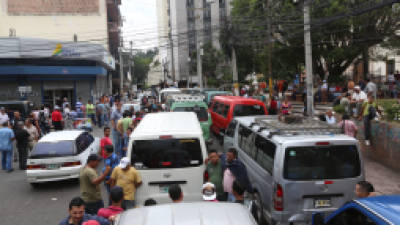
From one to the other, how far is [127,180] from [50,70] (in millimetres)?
26733

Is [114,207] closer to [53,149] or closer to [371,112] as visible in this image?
[53,149]

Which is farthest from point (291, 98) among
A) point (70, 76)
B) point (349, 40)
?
point (70, 76)

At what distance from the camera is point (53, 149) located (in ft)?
33.8

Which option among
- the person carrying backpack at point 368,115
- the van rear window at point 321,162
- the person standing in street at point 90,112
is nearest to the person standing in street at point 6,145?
the van rear window at point 321,162

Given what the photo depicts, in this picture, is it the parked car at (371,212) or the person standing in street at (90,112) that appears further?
the person standing in street at (90,112)

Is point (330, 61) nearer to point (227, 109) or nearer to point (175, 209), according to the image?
point (227, 109)

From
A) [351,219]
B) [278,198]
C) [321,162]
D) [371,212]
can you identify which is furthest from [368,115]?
[371,212]

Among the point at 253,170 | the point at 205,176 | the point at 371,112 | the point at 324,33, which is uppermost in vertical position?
the point at 324,33

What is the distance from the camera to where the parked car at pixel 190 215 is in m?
3.30

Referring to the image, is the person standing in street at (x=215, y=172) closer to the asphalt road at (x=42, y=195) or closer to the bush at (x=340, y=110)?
the asphalt road at (x=42, y=195)

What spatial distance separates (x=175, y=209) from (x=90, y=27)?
3890cm

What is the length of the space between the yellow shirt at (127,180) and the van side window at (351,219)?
3.24 meters

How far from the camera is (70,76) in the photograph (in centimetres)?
3228

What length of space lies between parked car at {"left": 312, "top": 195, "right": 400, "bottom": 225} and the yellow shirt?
129 inches
